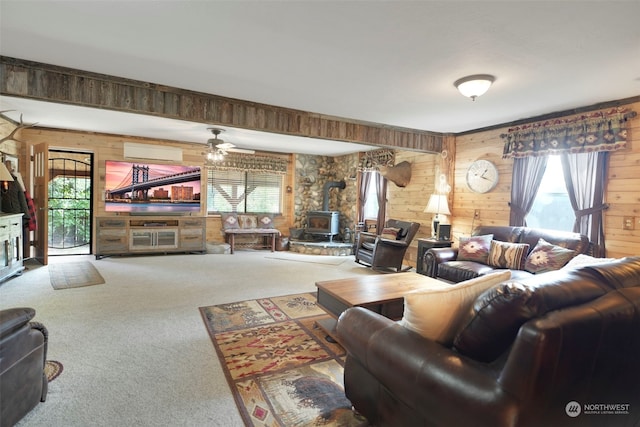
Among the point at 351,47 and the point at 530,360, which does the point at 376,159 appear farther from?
the point at 530,360

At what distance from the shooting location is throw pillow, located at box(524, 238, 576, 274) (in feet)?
Result: 10.6

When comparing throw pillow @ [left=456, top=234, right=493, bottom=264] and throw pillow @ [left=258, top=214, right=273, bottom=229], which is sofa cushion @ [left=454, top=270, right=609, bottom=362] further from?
throw pillow @ [left=258, top=214, right=273, bottom=229]

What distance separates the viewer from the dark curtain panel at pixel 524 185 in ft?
13.6

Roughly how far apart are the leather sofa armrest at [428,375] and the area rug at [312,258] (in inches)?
173

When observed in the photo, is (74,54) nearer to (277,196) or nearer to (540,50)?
(540,50)

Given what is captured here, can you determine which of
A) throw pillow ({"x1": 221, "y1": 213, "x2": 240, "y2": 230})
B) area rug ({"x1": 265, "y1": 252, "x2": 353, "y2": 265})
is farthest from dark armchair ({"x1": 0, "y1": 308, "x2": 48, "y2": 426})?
throw pillow ({"x1": 221, "y1": 213, "x2": 240, "y2": 230})

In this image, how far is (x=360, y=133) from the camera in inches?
186

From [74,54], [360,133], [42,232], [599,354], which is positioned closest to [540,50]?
[599,354]

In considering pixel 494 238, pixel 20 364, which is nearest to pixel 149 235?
pixel 20 364

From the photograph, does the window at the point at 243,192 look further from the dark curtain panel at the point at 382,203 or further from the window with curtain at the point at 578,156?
the window with curtain at the point at 578,156

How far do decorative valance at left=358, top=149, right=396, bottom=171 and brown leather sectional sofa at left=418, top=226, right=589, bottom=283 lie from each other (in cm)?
261

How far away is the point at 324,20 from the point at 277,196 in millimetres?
6017

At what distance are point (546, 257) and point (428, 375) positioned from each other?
9.60 ft

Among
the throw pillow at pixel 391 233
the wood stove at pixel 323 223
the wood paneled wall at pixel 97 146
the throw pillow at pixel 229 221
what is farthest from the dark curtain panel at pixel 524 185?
the wood paneled wall at pixel 97 146
